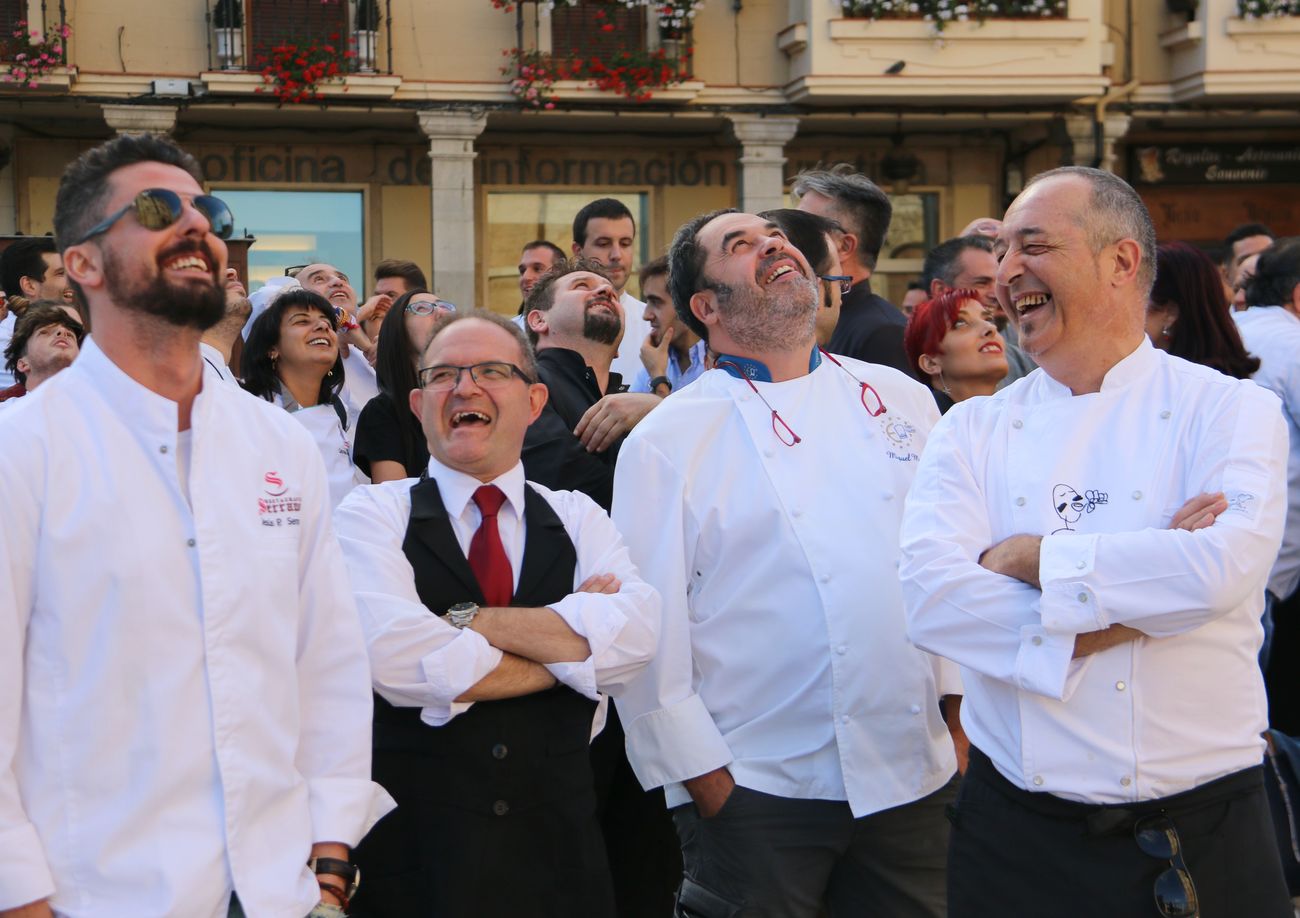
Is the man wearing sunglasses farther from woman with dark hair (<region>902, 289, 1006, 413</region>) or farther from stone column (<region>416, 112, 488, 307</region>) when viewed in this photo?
stone column (<region>416, 112, 488, 307</region>)

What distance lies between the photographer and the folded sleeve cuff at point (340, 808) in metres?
2.60

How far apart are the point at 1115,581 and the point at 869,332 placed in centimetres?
239

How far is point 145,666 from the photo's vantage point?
234 centimetres

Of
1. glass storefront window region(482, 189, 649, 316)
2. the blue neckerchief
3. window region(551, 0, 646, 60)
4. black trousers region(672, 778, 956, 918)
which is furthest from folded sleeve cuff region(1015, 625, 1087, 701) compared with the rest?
glass storefront window region(482, 189, 649, 316)

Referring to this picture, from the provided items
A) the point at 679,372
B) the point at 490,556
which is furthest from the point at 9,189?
the point at 490,556

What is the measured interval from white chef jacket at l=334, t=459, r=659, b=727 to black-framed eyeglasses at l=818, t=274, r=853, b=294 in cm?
142

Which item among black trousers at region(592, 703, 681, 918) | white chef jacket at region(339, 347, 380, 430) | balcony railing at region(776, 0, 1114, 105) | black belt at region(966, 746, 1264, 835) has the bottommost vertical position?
black trousers at region(592, 703, 681, 918)

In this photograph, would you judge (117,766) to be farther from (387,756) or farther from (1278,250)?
(1278,250)

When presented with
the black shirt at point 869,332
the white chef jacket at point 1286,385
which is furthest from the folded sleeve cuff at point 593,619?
the white chef jacket at point 1286,385

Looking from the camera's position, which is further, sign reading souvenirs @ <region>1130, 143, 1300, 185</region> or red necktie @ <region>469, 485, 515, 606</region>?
sign reading souvenirs @ <region>1130, 143, 1300, 185</region>

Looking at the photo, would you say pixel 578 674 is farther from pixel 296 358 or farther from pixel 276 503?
pixel 296 358

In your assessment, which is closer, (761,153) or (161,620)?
(161,620)

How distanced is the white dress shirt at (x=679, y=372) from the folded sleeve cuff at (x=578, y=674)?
303 cm

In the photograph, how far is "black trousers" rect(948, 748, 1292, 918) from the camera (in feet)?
8.92
